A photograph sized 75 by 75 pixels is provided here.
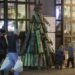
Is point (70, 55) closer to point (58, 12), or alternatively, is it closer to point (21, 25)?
point (58, 12)

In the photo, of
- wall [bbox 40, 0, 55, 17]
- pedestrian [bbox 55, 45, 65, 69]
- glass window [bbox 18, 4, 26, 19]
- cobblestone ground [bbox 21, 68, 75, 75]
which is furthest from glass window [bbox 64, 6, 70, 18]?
cobblestone ground [bbox 21, 68, 75, 75]

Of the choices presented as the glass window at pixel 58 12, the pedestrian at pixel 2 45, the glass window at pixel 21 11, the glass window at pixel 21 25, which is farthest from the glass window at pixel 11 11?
the glass window at pixel 58 12

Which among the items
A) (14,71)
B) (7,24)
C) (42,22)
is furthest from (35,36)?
(14,71)

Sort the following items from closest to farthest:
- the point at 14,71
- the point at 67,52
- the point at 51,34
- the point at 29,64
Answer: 1. the point at 14,71
2. the point at 29,64
3. the point at 51,34
4. the point at 67,52

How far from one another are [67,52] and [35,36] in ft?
11.5

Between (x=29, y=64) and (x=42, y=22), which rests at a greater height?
(x=42, y=22)

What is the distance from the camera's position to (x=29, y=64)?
21391 mm

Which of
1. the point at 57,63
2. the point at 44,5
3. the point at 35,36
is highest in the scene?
the point at 44,5

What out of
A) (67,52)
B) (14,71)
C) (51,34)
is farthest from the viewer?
(67,52)

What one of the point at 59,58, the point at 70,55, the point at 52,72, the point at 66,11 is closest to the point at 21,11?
the point at 59,58

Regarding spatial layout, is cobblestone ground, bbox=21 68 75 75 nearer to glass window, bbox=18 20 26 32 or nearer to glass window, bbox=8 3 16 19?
glass window, bbox=18 20 26 32

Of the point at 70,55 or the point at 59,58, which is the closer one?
the point at 59,58

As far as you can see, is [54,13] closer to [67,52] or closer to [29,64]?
[67,52]

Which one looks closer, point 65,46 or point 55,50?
point 55,50
